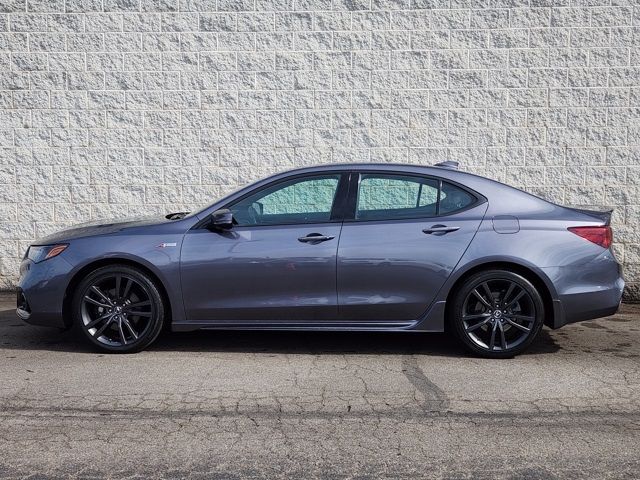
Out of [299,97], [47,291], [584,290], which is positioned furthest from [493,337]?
[299,97]

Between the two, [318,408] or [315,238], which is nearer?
[318,408]

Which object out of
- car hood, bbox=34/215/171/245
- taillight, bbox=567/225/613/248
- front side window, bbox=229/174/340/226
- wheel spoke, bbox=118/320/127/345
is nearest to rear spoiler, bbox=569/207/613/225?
taillight, bbox=567/225/613/248

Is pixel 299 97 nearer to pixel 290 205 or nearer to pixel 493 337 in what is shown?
pixel 290 205

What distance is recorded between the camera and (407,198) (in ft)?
23.6

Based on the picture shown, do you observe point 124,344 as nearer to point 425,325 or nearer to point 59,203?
point 425,325

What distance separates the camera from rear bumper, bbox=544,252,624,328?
6.86 meters

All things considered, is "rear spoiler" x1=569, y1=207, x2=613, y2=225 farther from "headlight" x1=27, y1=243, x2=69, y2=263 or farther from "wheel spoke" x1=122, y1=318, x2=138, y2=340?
"headlight" x1=27, y1=243, x2=69, y2=263

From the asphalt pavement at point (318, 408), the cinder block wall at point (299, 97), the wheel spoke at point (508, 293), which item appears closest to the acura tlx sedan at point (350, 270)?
the wheel spoke at point (508, 293)

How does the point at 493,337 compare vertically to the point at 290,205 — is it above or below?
below

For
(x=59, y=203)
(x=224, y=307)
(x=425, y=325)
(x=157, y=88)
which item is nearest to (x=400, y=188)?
(x=425, y=325)

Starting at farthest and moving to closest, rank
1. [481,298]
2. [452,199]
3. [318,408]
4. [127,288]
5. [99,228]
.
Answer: [99,228]
[452,199]
[127,288]
[481,298]
[318,408]

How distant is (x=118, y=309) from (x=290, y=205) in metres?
1.64

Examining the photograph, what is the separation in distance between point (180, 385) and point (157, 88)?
16.1 feet

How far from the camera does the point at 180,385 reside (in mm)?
6137
